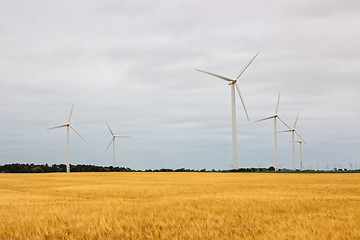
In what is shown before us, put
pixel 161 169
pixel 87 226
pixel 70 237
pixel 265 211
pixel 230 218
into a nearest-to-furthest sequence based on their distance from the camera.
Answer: pixel 70 237
pixel 87 226
pixel 230 218
pixel 265 211
pixel 161 169

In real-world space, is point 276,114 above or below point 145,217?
above

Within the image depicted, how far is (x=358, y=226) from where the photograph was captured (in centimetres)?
997

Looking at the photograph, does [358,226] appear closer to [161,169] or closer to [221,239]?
[221,239]

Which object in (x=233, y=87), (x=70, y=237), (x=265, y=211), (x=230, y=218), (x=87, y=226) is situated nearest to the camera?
(x=70, y=237)

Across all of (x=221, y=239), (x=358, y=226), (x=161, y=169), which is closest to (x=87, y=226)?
(x=221, y=239)

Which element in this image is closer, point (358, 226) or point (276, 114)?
point (358, 226)

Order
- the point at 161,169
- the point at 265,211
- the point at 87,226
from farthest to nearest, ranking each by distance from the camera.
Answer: the point at 161,169, the point at 265,211, the point at 87,226

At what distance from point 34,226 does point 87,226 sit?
5.07 ft

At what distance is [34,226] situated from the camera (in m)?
11.3

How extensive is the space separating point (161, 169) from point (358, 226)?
81325 mm

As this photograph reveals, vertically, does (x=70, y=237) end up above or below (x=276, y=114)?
below

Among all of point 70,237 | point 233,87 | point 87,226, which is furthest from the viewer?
point 233,87

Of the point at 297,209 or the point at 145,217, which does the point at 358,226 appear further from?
the point at 145,217

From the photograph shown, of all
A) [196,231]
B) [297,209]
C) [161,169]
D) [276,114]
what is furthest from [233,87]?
[196,231]
